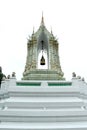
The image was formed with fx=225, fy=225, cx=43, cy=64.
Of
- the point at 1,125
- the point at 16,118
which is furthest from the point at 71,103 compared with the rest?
the point at 1,125

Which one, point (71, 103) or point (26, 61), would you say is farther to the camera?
point (26, 61)

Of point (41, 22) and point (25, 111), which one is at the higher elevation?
point (41, 22)

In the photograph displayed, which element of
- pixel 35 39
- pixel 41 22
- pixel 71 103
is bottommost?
pixel 71 103

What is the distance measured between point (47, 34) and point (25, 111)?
9.12 metres

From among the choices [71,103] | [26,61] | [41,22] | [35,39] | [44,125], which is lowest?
[44,125]

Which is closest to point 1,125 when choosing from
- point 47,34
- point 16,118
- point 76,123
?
point 16,118

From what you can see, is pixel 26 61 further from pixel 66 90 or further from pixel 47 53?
pixel 66 90

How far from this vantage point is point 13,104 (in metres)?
12.7

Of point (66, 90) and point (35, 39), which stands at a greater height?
point (35, 39)

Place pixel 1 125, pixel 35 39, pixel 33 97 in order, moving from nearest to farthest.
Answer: pixel 1 125 → pixel 33 97 → pixel 35 39

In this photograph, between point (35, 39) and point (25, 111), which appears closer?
point (25, 111)

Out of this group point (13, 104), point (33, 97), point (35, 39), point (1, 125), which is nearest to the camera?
point (1, 125)

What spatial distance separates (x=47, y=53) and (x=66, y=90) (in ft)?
23.6

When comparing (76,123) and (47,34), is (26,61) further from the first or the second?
(76,123)
